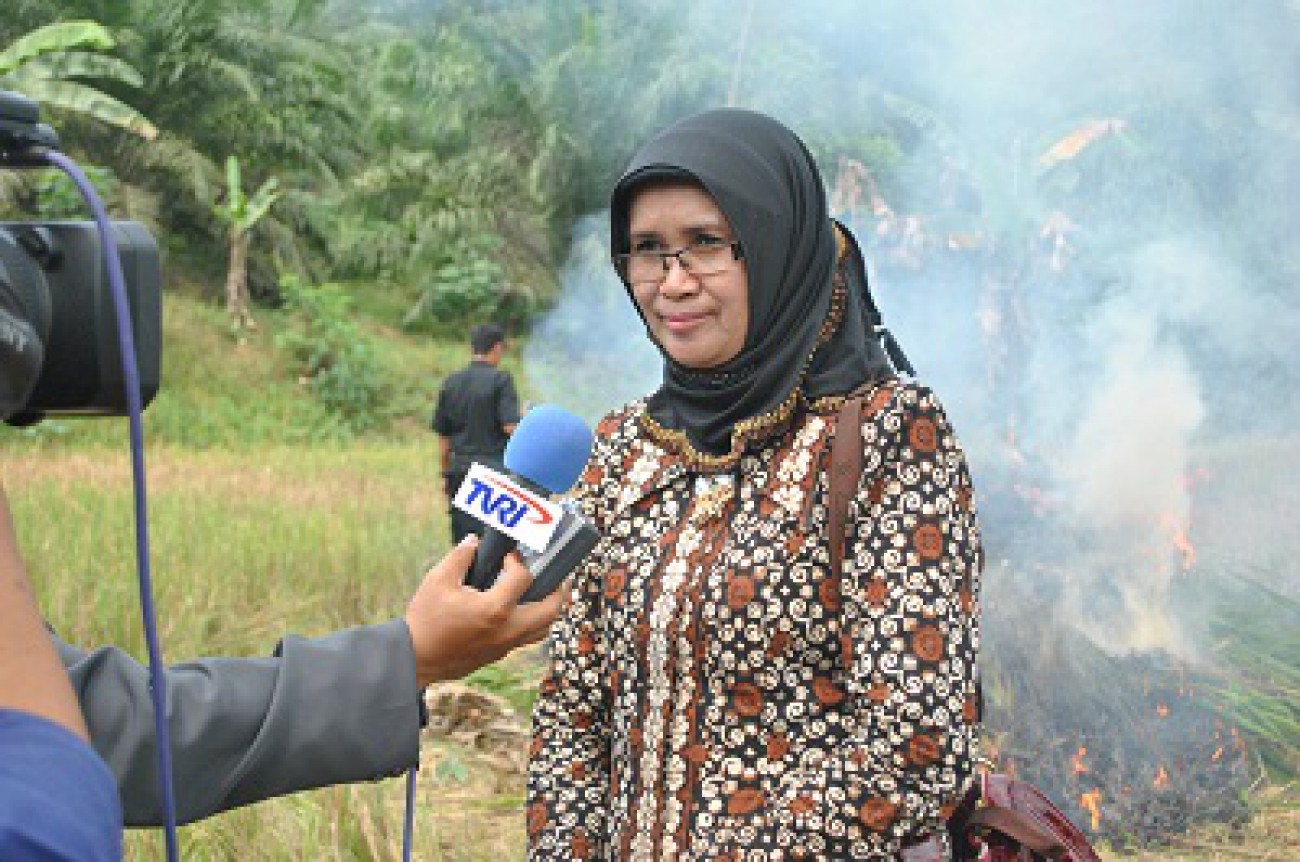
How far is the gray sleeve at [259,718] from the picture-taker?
4.94 ft

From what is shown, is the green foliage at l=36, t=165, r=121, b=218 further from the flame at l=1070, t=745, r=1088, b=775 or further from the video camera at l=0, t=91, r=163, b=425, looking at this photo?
the video camera at l=0, t=91, r=163, b=425

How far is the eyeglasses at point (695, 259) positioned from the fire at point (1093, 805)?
9.84 ft

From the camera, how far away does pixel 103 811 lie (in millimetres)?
973

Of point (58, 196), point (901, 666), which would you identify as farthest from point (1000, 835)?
point (58, 196)

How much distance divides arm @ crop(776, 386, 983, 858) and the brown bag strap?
17mm

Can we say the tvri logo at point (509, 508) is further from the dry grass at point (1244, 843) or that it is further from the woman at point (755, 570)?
the dry grass at point (1244, 843)

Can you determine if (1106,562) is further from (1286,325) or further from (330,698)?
(330,698)

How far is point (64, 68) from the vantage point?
54.9 ft

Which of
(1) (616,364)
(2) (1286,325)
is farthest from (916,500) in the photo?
(1) (616,364)

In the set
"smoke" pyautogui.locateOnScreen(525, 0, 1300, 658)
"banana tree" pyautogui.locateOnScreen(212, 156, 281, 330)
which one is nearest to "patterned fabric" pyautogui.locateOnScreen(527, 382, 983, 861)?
"smoke" pyautogui.locateOnScreen(525, 0, 1300, 658)

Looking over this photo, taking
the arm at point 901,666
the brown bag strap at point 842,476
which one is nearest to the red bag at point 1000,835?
the arm at point 901,666

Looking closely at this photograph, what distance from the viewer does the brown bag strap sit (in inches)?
80.5

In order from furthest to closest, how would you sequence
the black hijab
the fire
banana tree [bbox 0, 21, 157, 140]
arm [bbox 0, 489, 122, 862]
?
banana tree [bbox 0, 21, 157, 140]
the fire
the black hijab
arm [bbox 0, 489, 122, 862]

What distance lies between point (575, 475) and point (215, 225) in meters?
22.1
